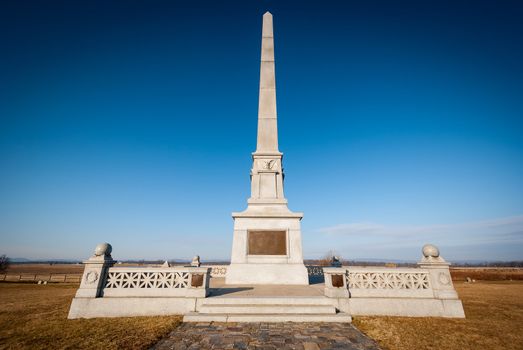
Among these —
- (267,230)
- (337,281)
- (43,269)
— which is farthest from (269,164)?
(43,269)

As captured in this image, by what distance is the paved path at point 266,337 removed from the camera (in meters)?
5.41

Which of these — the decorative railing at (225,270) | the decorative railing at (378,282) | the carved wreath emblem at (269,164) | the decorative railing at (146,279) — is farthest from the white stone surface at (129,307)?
the carved wreath emblem at (269,164)

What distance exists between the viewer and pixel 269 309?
7715 millimetres

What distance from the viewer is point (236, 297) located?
830 centimetres

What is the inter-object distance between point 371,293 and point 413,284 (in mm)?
1812

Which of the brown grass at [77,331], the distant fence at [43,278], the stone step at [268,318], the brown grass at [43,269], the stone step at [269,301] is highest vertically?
the stone step at [269,301]

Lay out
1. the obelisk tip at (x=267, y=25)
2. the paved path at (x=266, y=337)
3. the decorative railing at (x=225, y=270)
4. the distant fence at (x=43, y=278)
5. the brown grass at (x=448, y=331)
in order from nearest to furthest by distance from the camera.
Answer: the paved path at (x=266, y=337) < the brown grass at (x=448, y=331) < the decorative railing at (x=225, y=270) < the obelisk tip at (x=267, y=25) < the distant fence at (x=43, y=278)

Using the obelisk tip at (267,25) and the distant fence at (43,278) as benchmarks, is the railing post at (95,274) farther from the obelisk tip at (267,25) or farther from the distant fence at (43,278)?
the distant fence at (43,278)

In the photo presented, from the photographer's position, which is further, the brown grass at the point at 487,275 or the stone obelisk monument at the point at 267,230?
the brown grass at the point at 487,275

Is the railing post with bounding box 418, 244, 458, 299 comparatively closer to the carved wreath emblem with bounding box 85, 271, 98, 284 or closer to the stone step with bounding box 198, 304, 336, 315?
the stone step with bounding box 198, 304, 336, 315

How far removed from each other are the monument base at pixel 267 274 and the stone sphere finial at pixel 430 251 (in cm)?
583

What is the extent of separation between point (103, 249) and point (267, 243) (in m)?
7.96

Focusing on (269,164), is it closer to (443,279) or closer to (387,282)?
(387,282)

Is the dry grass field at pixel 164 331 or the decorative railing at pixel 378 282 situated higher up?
the decorative railing at pixel 378 282
